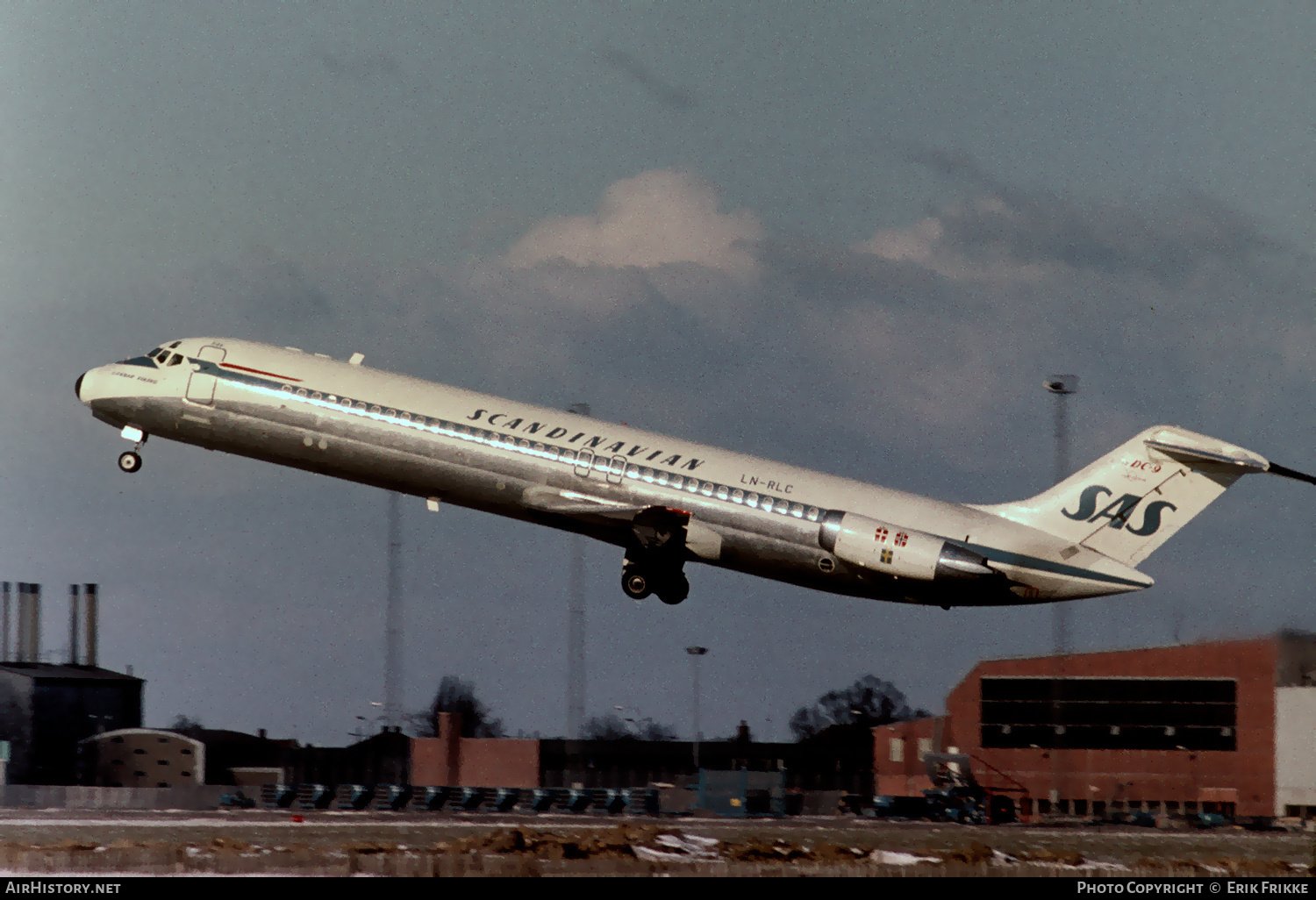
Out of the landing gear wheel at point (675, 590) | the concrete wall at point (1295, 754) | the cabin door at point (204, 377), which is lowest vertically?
the concrete wall at point (1295, 754)

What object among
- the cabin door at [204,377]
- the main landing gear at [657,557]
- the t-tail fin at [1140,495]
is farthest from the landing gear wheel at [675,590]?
the cabin door at [204,377]

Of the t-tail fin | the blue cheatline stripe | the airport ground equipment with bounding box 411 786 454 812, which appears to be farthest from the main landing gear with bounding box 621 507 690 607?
the airport ground equipment with bounding box 411 786 454 812

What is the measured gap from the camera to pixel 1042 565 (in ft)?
128

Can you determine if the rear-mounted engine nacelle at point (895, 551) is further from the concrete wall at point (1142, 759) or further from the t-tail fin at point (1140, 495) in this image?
the concrete wall at point (1142, 759)

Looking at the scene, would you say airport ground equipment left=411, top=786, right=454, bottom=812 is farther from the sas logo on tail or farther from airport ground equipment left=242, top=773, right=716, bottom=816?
the sas logo on tail

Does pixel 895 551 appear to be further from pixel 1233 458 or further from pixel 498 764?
pixel 498 764

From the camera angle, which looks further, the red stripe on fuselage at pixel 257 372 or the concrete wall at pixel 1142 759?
the concrete wall at pixel 1142 759

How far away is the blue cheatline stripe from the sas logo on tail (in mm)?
1413

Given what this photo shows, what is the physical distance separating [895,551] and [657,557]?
218 inches

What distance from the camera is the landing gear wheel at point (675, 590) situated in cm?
4144

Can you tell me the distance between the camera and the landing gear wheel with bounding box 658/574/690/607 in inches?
1631

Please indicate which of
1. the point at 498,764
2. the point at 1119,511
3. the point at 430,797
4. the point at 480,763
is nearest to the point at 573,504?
the point at 1119,511
